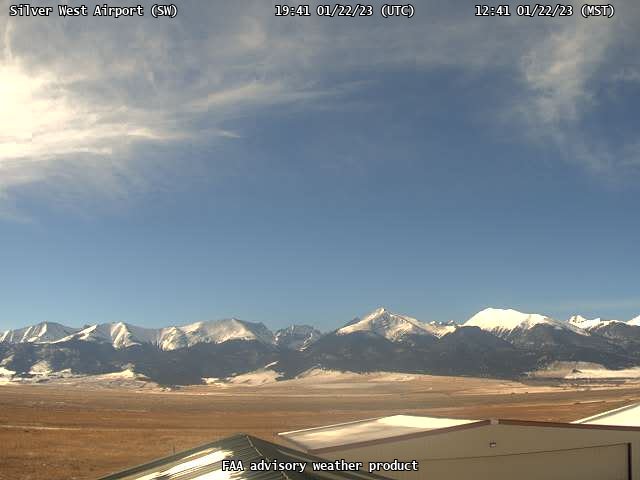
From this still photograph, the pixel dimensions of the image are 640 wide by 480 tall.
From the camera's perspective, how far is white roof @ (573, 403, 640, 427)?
3966cm

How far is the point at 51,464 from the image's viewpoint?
4322 centimetres

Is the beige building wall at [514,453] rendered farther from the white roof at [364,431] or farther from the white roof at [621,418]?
the white roof at [621,418]

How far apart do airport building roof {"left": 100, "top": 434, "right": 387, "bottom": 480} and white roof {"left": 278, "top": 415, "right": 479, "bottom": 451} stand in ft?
31.9

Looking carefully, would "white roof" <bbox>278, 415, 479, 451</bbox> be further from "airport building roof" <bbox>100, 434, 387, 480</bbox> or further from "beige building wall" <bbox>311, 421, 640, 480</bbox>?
"airport building roof" <bbox>100, 434, 387, 480</bbox>

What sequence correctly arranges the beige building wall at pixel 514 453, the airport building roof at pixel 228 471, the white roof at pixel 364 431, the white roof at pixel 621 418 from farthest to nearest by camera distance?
the white roof at pixel 621 418 → the white roof at pixel 364 431 → the beige building wall at pixel 514 453 → the airport building roof at pixel 228 471

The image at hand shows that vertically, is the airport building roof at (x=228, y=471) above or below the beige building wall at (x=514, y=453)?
above

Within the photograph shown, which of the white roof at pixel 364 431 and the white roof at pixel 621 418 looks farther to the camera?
the white roof at pixel 621 418

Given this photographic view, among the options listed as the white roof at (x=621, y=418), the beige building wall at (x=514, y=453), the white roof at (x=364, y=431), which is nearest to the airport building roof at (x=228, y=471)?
the beige building wall at (x=514, y=453)

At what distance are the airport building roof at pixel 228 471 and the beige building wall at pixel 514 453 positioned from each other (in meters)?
9.16

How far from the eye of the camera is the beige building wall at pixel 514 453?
3014 centimetres

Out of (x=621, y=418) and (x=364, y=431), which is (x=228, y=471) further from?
(x=621, y=418)

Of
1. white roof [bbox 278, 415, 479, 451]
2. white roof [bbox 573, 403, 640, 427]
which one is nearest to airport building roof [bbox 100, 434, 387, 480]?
white roof [bbox 278, 415, 479, 451]

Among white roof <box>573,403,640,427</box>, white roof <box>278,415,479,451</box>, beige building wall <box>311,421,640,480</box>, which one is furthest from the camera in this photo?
white roof <box>573,403,640,427</box>

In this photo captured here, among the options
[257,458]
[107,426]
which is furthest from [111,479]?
[107,426]
